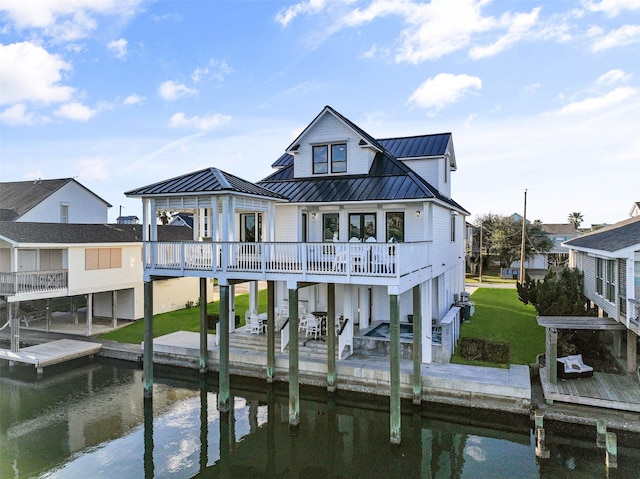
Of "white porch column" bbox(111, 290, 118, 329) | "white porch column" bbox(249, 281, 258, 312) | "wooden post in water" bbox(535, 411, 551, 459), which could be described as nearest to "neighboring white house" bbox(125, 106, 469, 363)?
"white porch column" bbox(249, 281, 258, 312)

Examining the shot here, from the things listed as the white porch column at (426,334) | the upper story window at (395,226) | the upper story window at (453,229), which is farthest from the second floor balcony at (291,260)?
the upper story window at (453,229)

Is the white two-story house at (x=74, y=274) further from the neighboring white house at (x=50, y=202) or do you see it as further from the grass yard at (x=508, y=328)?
the grass yard at (x=508, y=328)

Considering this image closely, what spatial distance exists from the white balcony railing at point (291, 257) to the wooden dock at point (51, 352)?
7246mm

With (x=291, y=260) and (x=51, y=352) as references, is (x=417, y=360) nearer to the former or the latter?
(x=291, y=260)

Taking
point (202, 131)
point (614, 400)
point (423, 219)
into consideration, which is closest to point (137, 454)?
point (423, 219)

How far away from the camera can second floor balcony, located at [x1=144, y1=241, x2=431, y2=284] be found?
481 inches

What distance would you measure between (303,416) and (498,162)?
2475cm

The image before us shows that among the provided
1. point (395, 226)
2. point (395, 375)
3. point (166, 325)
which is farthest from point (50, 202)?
point (395, 375)

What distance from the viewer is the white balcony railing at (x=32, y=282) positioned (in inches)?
747

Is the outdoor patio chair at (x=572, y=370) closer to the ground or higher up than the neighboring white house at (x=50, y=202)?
closer to the ground

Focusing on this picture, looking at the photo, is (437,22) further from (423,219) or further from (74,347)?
(74,347)

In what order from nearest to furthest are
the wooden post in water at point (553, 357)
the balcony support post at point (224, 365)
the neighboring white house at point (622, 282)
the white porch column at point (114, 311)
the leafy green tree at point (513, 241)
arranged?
the neighboring white house at point (622, 282) → the wooden post in water at point (553, 357) → the balcony support post at point (224, 365) → the white porch column at point (114, 311) → the leafy green tree at point (513, 241)

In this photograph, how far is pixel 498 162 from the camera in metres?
30.7

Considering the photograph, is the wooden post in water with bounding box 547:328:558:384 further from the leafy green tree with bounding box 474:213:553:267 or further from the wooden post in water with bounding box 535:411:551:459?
the leafy green tree with bounding box 474:213:553:267
